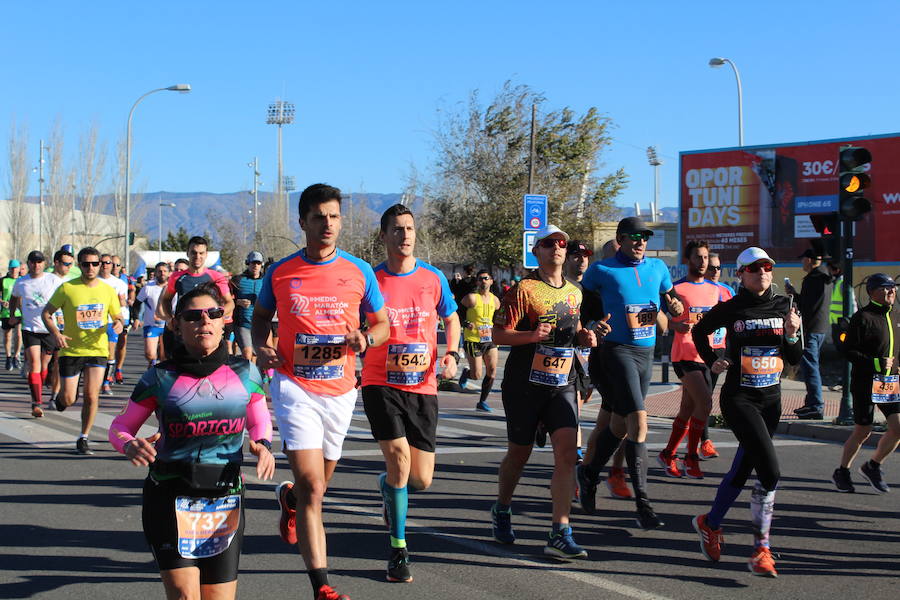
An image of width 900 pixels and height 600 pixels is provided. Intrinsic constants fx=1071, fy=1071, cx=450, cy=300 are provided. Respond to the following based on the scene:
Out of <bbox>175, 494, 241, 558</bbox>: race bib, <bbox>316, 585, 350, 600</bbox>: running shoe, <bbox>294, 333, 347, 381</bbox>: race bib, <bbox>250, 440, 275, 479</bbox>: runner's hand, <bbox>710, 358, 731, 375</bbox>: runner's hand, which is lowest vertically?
<bbox>316, 585, 350, 600</bbox>: running shoe

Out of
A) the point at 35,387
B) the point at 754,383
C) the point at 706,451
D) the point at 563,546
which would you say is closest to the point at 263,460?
the point at 563,546

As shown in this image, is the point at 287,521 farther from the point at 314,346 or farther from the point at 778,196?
the point at 778,196

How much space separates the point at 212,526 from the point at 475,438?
7866 mm

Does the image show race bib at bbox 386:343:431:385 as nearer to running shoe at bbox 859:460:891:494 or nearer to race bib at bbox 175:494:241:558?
race bib at bbox 175:494:241:558

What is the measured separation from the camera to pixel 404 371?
246 inches

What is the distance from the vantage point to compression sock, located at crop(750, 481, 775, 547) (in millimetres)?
6160

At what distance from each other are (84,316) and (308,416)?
6.01 m

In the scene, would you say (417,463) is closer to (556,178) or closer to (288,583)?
(288,583)

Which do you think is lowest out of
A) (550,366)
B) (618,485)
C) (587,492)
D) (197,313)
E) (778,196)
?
(618,485)

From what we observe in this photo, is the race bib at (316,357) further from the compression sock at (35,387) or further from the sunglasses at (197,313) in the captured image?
the compression sock at (35,387)

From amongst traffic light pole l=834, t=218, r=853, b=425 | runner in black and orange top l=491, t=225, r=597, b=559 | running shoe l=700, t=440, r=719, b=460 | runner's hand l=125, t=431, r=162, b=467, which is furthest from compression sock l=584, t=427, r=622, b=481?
traffic light pole l=834, t=218, r=853, b=425

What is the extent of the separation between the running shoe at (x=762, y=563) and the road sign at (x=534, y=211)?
13.0m

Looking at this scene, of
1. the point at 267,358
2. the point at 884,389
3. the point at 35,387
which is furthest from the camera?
the point at 35,387

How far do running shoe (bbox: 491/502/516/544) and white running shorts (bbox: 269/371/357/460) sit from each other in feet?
5.33
